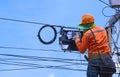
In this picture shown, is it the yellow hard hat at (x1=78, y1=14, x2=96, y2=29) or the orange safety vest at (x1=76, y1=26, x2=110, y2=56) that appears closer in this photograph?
the orange safety vest at (x1=76, y1=26, x2=110, y2=56)

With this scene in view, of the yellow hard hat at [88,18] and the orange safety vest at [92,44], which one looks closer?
the orange safety vest at [92,44]

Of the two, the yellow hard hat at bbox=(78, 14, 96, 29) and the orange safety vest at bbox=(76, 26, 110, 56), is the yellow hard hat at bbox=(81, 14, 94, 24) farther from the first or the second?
the orange safety vest at bbox=(76, 26, 110, 56)

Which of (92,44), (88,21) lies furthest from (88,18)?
(92,44)

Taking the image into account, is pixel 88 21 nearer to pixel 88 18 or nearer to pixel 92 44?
pixel 88 18

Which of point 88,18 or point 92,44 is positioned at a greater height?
point 88,18

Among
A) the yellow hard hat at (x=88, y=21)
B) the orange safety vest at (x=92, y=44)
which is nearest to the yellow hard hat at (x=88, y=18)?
the yellow hard hat at (x=88, y=21)

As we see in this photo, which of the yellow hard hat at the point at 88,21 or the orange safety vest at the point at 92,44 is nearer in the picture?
the orange safety vest at the point at 92,44

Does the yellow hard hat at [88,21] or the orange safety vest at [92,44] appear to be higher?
the yellow hard hat at [88,21]

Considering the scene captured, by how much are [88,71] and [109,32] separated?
2801mm

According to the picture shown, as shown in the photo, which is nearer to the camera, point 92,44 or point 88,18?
point 92,44

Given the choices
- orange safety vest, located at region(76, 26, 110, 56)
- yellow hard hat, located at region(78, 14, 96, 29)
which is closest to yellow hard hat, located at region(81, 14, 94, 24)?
yellow hard hat, located at region(78, 14, 96, 29)

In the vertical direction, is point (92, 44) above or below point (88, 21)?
below

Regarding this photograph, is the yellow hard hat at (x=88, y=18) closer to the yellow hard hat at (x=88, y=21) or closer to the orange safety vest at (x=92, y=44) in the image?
the yellow hard hat at (x=88, y=21)

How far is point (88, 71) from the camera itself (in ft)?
35.0
